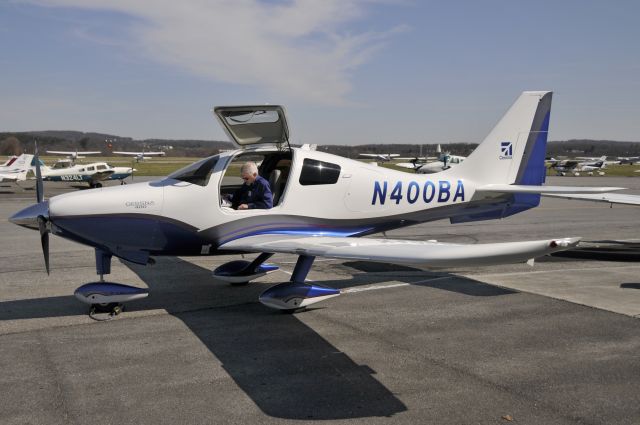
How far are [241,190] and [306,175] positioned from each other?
40.3 inches

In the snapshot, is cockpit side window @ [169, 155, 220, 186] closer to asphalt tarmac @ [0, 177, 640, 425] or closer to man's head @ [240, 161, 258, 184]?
man's head @ [240, 161, 258, 184]

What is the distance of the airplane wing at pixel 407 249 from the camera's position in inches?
160

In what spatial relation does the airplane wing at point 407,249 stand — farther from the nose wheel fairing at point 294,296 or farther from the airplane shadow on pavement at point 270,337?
the airplane shadow on pavement at point 270,337

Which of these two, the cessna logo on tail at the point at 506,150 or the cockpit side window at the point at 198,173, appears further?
the cessna logo on tail at the point at 506,150

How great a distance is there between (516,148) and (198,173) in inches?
223

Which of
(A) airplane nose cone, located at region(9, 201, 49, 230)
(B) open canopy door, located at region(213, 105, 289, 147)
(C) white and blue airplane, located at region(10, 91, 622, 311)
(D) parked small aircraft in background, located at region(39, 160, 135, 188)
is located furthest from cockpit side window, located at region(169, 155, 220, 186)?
(D) parked small aircraft in background, located at region(39, 160, 135, 188)

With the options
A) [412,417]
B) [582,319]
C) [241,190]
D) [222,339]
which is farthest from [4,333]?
[582,319]

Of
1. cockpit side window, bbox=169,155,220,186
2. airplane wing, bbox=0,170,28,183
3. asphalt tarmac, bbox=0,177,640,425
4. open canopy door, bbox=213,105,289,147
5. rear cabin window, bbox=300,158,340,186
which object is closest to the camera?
asphalt tarmac, bbox=0,177,640,425

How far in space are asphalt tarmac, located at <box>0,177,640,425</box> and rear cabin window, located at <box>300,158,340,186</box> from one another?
1842 millimetres

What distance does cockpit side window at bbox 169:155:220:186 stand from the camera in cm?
748

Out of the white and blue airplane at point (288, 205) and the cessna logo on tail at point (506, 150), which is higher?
the cessna logo on tail at point (506, 150)

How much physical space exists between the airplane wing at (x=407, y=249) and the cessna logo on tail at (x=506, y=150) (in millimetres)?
4200

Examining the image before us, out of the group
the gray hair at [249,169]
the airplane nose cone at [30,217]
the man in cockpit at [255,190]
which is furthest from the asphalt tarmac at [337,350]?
the gray hair at [249,169]

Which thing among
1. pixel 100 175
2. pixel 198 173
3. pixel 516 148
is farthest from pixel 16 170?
pixel 516 148
